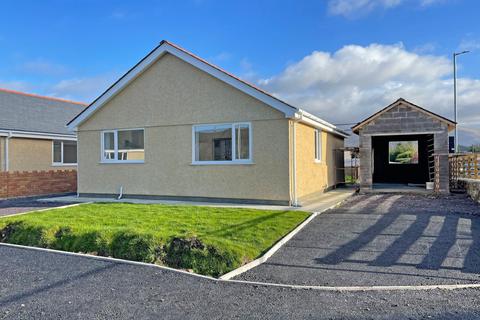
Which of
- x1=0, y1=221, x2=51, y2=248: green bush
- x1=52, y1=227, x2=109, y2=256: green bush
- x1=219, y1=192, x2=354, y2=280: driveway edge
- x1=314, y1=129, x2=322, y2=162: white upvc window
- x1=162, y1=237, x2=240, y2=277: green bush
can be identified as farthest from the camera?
x1=314, y1=129, x2=322, y2=162: white upvc window

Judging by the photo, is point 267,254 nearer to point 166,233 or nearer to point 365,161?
point 166,233

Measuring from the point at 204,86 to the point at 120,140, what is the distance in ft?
14.7

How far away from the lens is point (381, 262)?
593 cm

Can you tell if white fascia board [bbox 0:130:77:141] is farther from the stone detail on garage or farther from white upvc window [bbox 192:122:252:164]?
the stone detail on garage

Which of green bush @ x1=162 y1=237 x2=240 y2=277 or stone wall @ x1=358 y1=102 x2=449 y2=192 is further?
stone wall @ x1=358 y1=102 x2=449 y2=192

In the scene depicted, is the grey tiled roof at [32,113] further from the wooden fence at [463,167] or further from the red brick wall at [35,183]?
the wooden fence at [463,167]

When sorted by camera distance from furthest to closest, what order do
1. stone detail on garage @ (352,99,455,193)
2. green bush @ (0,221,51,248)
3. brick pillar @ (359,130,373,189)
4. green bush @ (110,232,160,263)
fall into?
brick pillar @ (359,130,373,189), stone detail on garage @ (352,99,455,193), green bush @ (0,221,51,248), green bush @ (110,232,160,263)

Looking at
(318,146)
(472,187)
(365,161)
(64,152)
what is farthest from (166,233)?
(64,152)

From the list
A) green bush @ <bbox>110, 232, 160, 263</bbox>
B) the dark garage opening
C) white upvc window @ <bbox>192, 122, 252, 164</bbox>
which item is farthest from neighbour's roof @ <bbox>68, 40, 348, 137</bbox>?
the dark garage opening

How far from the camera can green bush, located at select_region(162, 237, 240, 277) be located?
5.67m

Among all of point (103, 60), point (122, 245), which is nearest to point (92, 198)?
point (103, 60)

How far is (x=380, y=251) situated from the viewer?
21.5ft

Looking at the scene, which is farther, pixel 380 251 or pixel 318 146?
pixel 318 146

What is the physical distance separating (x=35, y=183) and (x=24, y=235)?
10595mm
